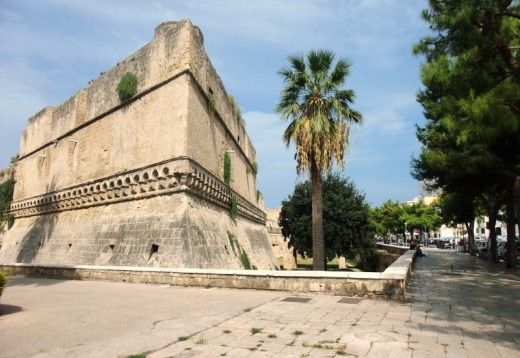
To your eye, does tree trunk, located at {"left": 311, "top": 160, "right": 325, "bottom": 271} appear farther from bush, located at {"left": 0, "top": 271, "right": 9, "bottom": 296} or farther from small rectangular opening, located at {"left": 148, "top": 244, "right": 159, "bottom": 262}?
bush, located at {"left": 0, "top": 271, "right": 9, "bottom": 296}

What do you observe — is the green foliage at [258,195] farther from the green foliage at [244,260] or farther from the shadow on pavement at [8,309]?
the shadow on pavement at [8,309]

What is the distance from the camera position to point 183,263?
11.1 meters

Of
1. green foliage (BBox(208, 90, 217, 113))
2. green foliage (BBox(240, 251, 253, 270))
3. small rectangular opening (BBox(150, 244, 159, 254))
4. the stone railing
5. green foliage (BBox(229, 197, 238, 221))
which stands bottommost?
green foliage (BBox(240, 251, 253, 270))

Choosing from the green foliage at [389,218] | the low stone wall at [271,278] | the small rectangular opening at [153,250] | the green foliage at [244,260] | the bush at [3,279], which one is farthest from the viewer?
the green foliage at [389,218]

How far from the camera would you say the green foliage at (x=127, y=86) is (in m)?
14.9

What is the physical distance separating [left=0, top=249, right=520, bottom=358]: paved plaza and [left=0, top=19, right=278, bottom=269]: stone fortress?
449 centimetres

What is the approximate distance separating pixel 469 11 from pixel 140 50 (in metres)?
12.2

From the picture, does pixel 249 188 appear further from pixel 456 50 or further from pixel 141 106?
pixel 456 50

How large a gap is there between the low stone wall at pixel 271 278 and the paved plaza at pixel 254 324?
30 cm

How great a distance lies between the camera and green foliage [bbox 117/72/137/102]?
48.8ft

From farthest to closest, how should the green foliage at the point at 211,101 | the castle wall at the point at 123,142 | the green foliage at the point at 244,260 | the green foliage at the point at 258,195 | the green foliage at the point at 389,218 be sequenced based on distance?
1. the green foliage at the point at 389,218
2. the green foliage at the point at 258,195
3. the green foliage at the point at 244,260
4. the green foliage at the point at 211,101
5. the castle wall at the point at 123,142

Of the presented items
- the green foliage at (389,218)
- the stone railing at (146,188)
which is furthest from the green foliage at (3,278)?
the green foliage at (389,218)

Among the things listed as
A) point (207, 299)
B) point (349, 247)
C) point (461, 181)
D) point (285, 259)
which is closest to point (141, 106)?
point (207, 299)

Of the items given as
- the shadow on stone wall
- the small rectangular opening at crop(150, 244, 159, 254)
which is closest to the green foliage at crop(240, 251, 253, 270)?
the small rectangular opening at crop(150, 244, 159, 254)
